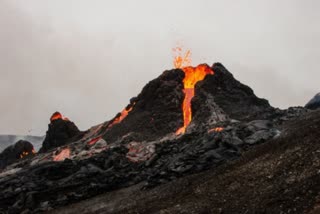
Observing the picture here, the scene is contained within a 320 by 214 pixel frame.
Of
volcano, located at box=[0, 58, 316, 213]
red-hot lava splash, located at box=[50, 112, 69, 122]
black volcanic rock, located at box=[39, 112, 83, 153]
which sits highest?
red-hot lava splash, located at box=[50, 112, 69, 122]

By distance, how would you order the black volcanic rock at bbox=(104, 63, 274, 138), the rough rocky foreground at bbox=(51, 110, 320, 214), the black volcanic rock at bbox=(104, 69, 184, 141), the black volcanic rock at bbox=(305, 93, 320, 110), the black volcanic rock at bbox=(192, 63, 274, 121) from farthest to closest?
1. the black volcanic rock at bbox=(305, 93, 320, 110)
2. the black volcanic rock at bbox=(192, 63, 274, 121)
3. the black volcanic rock at bbox=(104, 69, 184, 141)
4. the black volcanic rock at bbox=(104, 63, 274, 138)
5. the rough rocky foreground at bbox=(51, 110, 320, 214)

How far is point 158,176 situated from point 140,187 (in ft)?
9.17

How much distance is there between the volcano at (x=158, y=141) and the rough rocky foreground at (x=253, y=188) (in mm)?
5470

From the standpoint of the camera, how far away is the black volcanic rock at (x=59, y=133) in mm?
111562

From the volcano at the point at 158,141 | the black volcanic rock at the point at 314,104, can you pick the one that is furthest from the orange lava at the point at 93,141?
the black volcanic rock at the point at 314,104

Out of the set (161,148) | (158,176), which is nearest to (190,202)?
(158,176)

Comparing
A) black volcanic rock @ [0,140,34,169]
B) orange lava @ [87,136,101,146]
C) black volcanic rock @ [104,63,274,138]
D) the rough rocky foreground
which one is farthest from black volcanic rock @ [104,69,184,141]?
black volcanic rock @ [0,140,34,169]

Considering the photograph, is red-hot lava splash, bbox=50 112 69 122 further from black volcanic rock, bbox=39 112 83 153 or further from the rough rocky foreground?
the rough rocky foreground

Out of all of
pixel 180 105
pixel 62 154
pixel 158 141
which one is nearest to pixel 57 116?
pixel 62 154

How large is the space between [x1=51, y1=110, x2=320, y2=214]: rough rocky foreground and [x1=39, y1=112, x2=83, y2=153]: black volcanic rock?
229 ft

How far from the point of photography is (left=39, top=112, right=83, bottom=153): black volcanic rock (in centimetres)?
11156

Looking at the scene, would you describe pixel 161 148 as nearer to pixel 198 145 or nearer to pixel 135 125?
pixel 198 145

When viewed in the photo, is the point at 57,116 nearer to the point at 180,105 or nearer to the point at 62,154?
the point at 62,154

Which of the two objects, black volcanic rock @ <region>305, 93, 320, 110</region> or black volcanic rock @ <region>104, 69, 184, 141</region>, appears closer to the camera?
black volcanic rock @ <region>104, 69, 184, 141</region>
